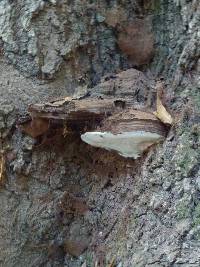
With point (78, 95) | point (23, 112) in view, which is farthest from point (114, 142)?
point (23, 112)

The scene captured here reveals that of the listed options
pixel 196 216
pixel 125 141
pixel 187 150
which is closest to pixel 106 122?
pixel 125 141

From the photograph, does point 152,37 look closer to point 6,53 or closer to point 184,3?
point 184,3

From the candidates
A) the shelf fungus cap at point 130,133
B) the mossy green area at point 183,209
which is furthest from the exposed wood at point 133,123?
the mossy green area at point 183,209

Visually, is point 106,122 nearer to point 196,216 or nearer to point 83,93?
point 83,93

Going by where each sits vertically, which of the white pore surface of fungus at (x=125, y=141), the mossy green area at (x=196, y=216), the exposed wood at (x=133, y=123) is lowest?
the mossy green area at (x=196, y=216)

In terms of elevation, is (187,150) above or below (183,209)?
above

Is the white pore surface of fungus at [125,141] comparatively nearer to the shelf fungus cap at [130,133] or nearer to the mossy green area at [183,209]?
the shelf fungus cap at [130,133]

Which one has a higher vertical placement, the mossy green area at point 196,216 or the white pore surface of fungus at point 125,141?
the white pore surface of fungus at point 125,141
